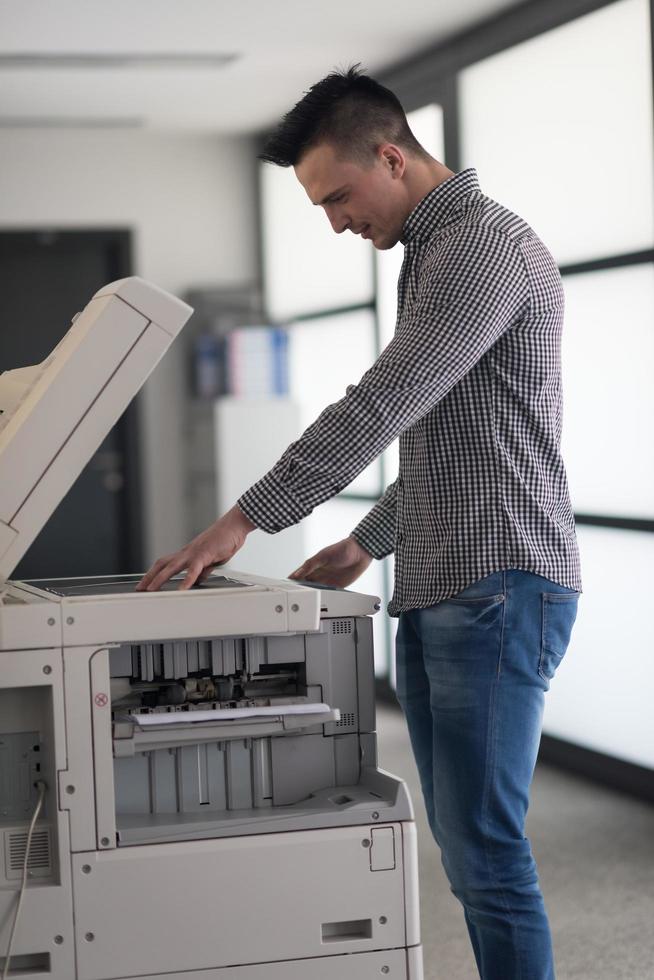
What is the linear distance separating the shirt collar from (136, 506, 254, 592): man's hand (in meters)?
0.48

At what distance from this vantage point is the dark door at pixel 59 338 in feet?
19.5

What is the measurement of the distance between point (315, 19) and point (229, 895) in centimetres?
332

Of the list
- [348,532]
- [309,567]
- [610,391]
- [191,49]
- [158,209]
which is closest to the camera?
[309,567]

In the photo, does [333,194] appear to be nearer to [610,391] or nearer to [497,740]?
[497,740]

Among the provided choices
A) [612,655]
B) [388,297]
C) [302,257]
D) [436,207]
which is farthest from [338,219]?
[302,257]

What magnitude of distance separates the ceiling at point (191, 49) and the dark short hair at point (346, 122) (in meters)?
2.34

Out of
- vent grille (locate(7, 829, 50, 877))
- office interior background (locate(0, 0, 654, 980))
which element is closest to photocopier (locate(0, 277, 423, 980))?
vent grille (locate(7, 829, 50, 877))

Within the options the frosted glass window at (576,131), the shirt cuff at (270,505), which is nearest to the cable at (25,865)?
the shirt cuff at (270,505)

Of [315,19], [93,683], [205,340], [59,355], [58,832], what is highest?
[315,19]

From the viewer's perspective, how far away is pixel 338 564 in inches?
77.5

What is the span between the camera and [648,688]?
346 centimetres

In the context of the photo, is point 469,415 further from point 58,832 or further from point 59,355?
point 58,832

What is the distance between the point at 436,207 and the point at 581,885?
1827 millimetres

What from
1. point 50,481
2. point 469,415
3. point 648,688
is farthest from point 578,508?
point 50,481
